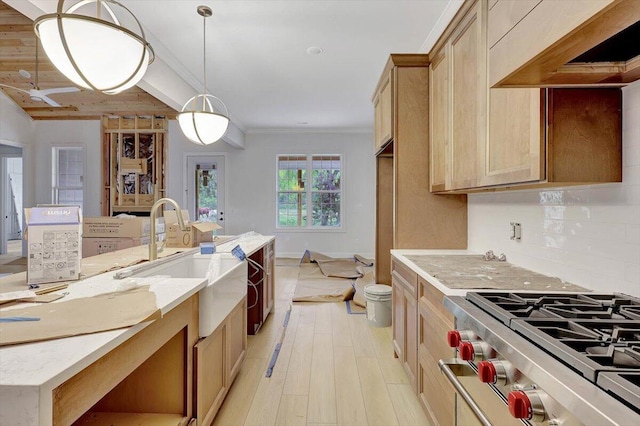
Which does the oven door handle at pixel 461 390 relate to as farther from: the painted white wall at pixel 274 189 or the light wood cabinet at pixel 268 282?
the painted white wall at pixel 274 189

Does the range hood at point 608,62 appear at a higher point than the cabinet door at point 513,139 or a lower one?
higher

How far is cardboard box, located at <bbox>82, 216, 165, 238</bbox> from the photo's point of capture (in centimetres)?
401

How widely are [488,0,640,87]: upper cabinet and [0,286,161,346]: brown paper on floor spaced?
4.73ft

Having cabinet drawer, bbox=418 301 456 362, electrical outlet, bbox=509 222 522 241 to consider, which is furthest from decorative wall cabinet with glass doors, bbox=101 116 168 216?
electrical outlet, bbox=509 222 522 241

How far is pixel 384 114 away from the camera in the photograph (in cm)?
303

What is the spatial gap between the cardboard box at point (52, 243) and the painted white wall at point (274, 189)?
5.93 metres

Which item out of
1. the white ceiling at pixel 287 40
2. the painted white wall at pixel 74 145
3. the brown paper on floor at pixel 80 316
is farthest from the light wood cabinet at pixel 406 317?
the painted white wall at pixel 74 145

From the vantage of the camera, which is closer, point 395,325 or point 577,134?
point 577,134

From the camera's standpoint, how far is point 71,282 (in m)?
1.53

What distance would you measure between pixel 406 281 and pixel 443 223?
697mm

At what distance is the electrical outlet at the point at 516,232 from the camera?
2.03 meters

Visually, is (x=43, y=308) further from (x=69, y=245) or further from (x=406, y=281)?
(x=406, y=281)

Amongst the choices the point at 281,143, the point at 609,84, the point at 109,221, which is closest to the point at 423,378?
the point at 609,84

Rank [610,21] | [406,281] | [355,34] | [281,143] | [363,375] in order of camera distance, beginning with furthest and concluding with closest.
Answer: [281,143] → [355,34] → [363,375] → [406,281] → [610,21]
